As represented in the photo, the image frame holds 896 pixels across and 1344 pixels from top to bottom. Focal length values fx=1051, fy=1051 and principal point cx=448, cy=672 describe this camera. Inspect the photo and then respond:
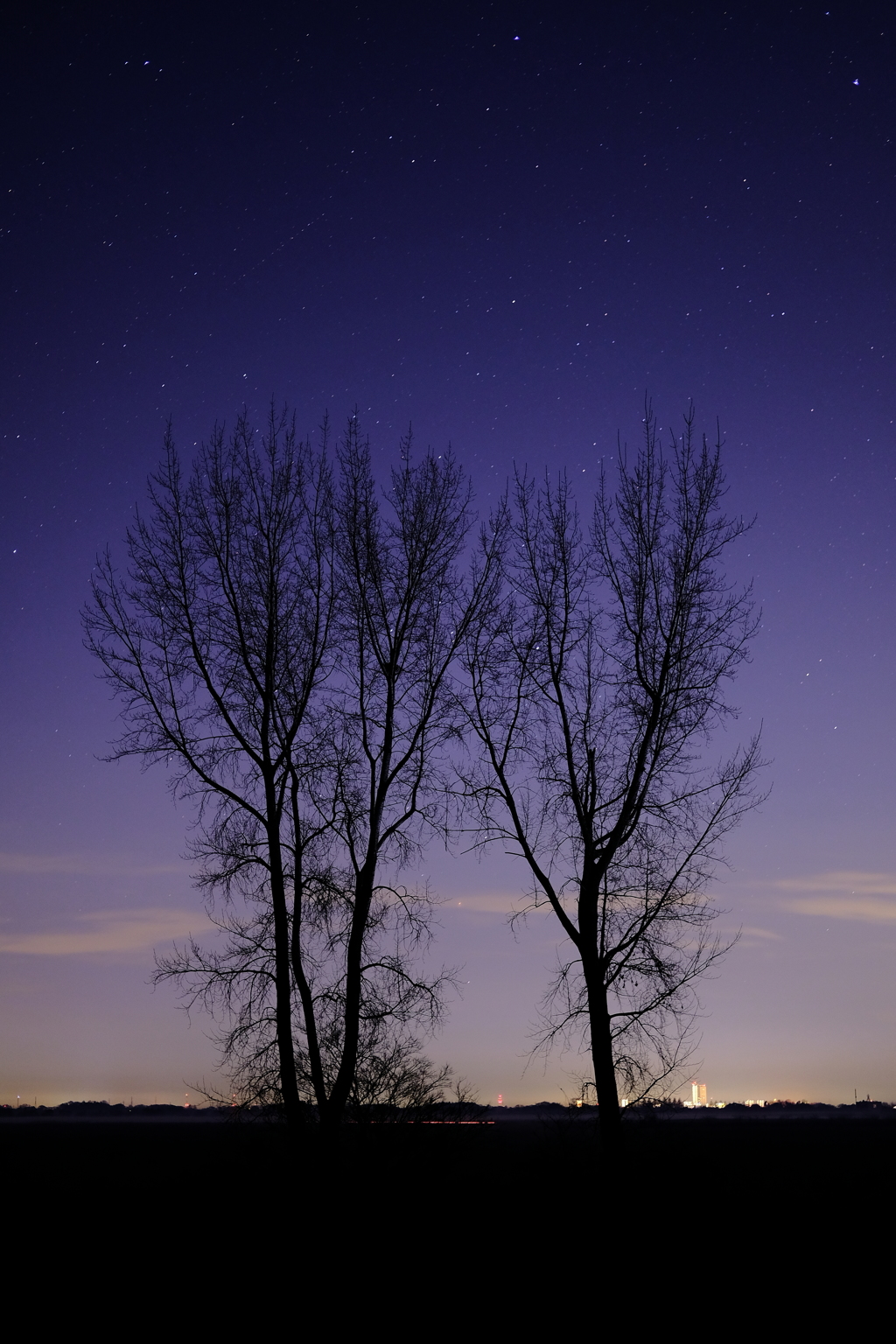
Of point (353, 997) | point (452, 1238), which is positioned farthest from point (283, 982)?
point (452, 1238)

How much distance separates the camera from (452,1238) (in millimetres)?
13469

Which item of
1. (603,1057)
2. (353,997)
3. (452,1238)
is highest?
(353,997)

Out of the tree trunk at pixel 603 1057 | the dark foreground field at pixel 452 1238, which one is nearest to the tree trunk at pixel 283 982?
the dark foreground field at pixel 452 1238

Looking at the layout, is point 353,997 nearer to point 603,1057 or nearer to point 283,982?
point 283,982

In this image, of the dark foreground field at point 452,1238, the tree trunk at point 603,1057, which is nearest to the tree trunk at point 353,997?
the dark foreground field at point 452,1238

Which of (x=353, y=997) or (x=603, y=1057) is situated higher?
(x=353, y=997)

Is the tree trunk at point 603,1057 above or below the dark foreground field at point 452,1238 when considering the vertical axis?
above

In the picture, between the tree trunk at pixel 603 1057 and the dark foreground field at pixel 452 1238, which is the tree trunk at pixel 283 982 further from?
the tree trunk at pixel 603 1057

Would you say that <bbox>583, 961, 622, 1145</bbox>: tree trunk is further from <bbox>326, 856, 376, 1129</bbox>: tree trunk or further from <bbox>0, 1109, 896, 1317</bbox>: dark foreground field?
<bbox>326, 856, 376, 1129</bbox>: tree trunk

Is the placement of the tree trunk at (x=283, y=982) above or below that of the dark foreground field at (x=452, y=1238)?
above

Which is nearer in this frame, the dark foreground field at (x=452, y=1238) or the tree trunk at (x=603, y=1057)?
the dark foreground field at (x=452, y=1238)

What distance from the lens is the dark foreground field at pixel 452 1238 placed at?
11.0 metres

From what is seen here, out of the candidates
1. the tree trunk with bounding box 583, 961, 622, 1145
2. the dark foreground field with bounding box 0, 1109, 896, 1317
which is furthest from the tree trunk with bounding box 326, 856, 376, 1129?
the tree trunk with bounding box 583, 961, 622, 1145

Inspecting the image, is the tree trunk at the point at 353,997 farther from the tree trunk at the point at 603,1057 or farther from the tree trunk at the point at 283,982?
the tree trunk at the point at 603,1057
